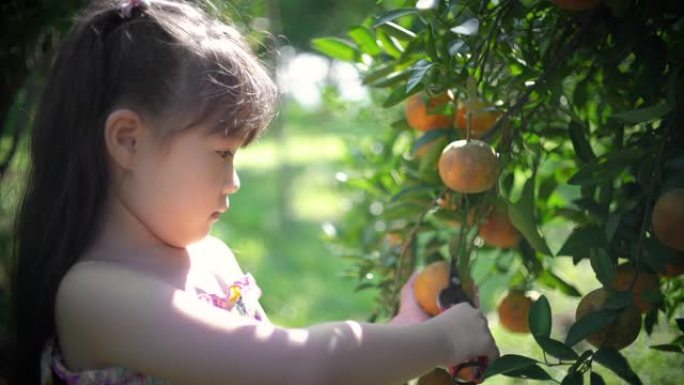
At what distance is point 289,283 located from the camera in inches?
148

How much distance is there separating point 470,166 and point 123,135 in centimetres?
42

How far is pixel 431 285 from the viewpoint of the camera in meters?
1.23

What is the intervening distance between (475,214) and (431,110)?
0.53 ft

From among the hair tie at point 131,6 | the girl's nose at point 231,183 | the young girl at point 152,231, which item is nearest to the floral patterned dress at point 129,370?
the young girl at point 152,231

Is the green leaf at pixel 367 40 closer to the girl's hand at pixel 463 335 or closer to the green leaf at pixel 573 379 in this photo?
the girl's hand at pixel 463 335

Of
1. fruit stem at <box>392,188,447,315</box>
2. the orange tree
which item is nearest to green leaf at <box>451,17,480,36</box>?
the orange tree

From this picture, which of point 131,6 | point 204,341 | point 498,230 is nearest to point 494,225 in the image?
point 498,230

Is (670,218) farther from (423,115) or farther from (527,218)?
(423,115)

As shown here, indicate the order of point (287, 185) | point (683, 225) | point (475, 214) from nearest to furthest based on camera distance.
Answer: point (683, 225)
point (475, 214)
point (287, 185)

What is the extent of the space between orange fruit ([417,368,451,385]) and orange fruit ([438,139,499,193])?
0.78 ft

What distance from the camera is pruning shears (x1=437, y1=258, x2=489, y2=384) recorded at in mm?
1127

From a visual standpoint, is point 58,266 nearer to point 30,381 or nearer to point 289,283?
point 30,381

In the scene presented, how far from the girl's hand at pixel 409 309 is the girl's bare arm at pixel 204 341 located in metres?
0.16

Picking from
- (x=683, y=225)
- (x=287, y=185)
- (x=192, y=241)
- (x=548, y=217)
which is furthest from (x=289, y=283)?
(x=683, y=225)
